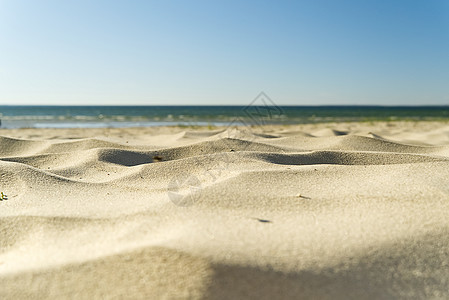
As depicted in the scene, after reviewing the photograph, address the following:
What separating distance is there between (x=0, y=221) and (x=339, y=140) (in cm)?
271

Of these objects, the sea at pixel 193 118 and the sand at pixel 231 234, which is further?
the sea at pixel 193 118

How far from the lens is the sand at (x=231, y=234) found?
1.05 metres

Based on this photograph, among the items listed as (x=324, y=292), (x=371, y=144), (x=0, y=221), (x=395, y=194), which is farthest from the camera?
(x=371, y=144)

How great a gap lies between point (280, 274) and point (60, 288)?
63 cm

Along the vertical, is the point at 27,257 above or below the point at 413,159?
below

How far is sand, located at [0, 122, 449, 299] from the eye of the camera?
105 cm

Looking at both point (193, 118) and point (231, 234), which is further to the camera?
point (193, 118)

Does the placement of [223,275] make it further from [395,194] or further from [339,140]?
[339,140]

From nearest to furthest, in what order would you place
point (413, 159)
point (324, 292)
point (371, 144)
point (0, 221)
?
point (324, 292)
point (0, 221)
point (413, 159)
point (371, 144)

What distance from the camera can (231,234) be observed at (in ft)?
3.94

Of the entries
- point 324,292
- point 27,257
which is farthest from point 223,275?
point 27,257

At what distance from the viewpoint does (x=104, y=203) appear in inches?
62.9

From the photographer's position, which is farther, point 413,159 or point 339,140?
point 339,140

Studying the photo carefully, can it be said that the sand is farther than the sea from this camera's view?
No
